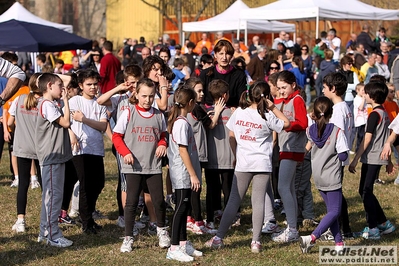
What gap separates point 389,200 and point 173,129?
4401 mm

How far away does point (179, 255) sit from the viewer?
6.38 m

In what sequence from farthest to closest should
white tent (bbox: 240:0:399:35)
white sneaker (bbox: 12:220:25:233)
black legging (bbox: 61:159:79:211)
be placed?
1. white tent (bbox: 240:0:399:35)
2. black legging (bbox: 61:159:79:211)
3. white sneaker (bbox: 12:220:25:233)

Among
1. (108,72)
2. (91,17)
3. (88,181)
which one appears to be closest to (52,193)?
(88,181)

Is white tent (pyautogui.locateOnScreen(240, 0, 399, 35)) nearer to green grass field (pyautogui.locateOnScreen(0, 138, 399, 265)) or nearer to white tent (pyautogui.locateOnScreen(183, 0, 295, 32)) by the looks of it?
white tent (pyautogui.locateOnScreen(183, 0, 295, 32))

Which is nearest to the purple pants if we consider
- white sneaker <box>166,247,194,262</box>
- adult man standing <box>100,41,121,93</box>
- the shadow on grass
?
white sneaker <box>166,247,194,262</box>

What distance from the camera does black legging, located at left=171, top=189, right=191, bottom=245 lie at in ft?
21.2

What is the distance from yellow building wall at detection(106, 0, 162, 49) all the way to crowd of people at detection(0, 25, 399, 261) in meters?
27.8

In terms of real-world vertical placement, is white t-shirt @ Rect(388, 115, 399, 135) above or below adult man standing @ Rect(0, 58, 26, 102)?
below

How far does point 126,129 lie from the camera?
6621mm

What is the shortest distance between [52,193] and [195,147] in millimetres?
1535

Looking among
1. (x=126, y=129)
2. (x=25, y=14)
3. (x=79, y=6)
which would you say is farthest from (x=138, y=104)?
(x=79, y=6)

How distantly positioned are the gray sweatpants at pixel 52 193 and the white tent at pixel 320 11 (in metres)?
15.7

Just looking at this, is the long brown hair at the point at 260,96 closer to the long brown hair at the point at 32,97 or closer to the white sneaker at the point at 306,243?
the white sneaker at the point at 306,243

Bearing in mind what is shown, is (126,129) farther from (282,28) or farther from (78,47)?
(282,28)
